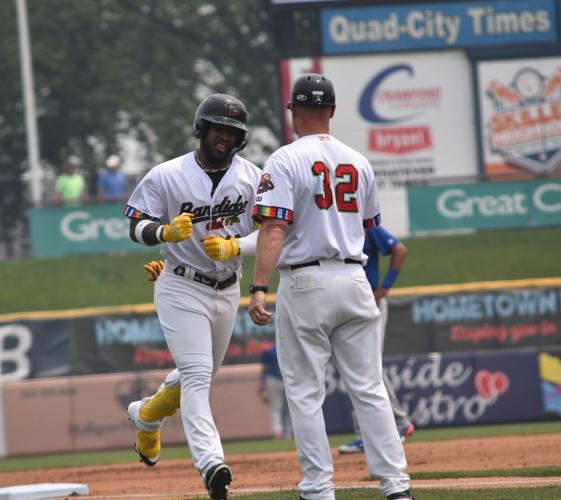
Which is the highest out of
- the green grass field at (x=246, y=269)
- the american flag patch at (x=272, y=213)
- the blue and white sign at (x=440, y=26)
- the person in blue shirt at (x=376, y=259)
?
the blue and white sign at (x=440, y=26)

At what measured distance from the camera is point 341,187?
273 inches

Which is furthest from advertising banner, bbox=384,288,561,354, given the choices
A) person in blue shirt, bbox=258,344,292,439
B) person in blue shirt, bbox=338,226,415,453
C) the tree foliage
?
the tree foliage

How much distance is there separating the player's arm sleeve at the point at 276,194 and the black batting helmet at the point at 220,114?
2.67 feet

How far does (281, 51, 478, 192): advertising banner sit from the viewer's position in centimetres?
2506

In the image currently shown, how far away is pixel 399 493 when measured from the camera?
6.75 metres

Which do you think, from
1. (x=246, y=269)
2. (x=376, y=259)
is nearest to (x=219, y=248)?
(x=376, y=259)

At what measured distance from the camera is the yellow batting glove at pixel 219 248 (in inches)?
292

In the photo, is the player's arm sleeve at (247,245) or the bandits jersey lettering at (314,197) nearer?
the bandits jersey lettering at (314,197)

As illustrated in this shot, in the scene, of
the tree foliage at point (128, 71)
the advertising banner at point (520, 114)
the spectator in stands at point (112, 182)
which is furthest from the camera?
the tree foliage at point (128, 71)

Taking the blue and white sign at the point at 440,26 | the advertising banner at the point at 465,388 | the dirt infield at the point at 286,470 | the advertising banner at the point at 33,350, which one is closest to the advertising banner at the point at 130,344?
the advertising banner at the point at 33,350

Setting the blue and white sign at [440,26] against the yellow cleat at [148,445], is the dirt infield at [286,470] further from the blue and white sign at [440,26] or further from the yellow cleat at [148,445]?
the blue and white sign at [440,26]

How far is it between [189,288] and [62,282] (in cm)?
1653

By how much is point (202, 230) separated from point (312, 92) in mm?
1181

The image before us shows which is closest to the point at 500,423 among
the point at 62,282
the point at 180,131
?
the point at 62,282
